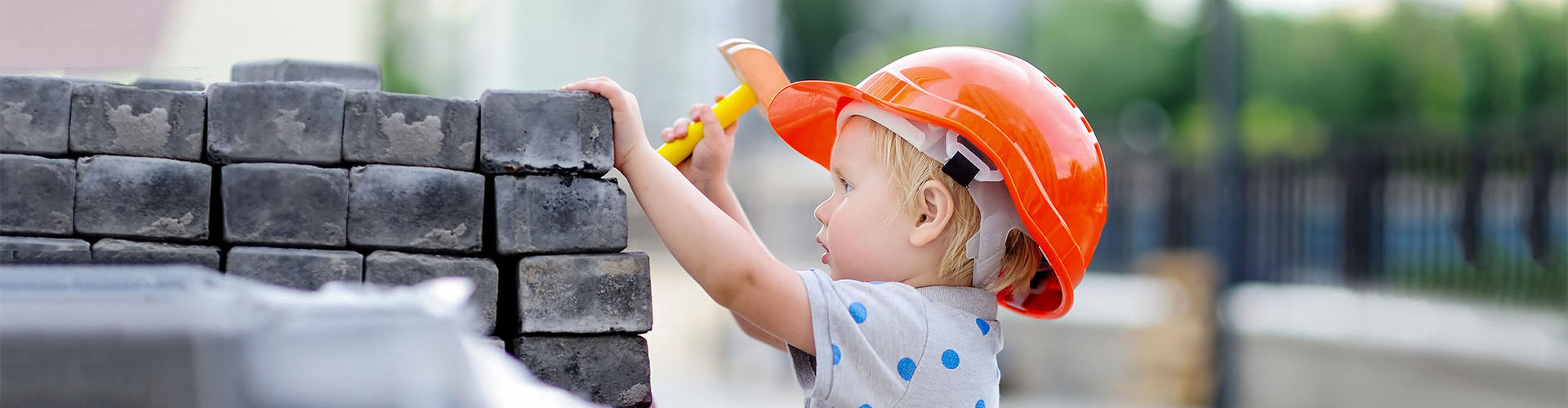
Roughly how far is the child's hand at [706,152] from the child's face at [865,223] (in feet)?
0.70

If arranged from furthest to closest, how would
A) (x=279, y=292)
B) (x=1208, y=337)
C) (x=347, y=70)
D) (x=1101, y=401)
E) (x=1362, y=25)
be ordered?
1. (x=1362, y=25)
2. (x=1101, y=401)
3. (x=1208, y=337)
4. (x=347, y=70)
5. (x=279, y=292)

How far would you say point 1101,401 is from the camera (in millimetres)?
9531

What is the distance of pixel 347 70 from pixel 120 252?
1.60ft

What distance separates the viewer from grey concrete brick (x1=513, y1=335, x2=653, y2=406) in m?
2.01

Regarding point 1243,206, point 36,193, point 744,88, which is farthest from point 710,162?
point 1243,206

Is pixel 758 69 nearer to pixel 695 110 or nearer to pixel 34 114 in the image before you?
pixel 695 110

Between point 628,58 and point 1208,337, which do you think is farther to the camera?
point 628,58

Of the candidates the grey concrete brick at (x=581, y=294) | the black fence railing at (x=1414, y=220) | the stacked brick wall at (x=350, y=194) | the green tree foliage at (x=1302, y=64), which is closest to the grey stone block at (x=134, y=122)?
the stacked brick wall at (x=350, y=194)

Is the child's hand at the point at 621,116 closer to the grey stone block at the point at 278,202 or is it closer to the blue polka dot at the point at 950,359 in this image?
the grey stone block at the point at 278,202

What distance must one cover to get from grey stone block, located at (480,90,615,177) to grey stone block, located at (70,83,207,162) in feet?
1.31

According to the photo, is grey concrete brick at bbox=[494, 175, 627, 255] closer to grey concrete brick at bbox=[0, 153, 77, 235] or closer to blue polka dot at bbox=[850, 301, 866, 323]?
blue polka dot at bbox=[850, 301, 866, 323]

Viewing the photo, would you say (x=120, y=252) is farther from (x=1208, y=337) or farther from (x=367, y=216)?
(x=1208, y=337)

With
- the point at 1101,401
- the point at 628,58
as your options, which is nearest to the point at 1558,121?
the point at 1101,401

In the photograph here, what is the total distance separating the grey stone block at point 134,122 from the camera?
1820 mm
